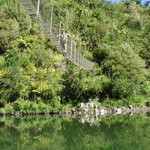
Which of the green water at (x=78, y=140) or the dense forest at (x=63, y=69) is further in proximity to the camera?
the dense forest at (x=63, y=69)

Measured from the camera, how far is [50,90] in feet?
50.0

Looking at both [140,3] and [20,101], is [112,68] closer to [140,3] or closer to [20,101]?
[20,101]

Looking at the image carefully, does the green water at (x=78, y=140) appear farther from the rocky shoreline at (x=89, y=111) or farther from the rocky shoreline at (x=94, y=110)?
the rocky shoreline at (x=94, y=110)

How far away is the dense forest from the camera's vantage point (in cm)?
1506

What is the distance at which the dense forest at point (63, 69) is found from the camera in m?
15.1

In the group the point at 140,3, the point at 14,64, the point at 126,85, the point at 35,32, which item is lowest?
the point at 126,85

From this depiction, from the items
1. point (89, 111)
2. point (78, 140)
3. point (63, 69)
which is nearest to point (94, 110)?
point (89, 111)

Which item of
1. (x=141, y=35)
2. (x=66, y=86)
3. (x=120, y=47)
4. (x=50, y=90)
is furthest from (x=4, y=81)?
(x=141, y=35)

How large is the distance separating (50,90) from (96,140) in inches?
349

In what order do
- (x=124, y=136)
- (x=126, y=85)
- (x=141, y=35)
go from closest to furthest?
(x=124, y=136) → (x=126, y=85) → (x=141, y=35)

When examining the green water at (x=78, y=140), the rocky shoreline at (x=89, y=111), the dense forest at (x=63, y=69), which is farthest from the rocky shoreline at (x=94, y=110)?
the green water at (x=78, y=140)

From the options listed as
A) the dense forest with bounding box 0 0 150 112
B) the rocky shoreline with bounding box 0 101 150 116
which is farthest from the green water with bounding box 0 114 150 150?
the dense forest with bounding box 0 0 150 112

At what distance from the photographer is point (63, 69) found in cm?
1758

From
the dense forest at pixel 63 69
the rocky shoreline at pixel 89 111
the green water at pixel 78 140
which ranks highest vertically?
the dense forest at pixel 63 69
